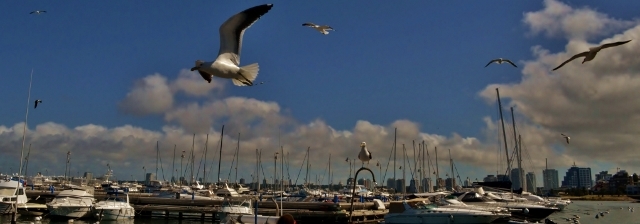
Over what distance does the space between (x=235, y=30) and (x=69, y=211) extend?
30120mm

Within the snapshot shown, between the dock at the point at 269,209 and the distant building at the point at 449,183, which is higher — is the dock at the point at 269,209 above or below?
below

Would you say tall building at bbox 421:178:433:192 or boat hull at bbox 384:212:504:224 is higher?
tall building at bbox 421:178:433:192

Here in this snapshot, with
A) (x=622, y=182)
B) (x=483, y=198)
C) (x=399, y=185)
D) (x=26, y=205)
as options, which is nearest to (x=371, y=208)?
(x=483, y=198)

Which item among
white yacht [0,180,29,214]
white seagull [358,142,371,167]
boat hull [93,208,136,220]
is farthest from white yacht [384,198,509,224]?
white yacht [0,180,29,214]

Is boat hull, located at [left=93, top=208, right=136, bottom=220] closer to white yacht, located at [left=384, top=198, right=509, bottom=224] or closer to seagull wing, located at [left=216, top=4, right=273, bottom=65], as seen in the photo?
white yacht, located at [left=384, top=198, right=509, bottom=224]

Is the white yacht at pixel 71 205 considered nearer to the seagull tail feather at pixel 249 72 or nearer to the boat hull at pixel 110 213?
the boat hull at pixel 110 213

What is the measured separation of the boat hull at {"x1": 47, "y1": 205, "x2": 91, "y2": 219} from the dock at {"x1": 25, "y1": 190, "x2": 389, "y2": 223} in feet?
14.0

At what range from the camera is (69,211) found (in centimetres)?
3650

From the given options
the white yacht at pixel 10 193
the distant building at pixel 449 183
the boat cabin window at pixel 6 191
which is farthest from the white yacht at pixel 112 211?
the distant building at pixel 449 183

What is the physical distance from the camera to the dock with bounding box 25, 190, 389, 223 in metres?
33.4

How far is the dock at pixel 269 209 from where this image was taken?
109ft

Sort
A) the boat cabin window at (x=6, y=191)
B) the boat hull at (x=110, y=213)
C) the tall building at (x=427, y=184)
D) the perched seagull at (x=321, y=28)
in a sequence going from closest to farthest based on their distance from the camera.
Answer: the perched seagull at (x=321, y=28), the boat hull at (x=110, y=213), the boat cabin window at (x=6, y=191), the tall building at (x=427, y=184)

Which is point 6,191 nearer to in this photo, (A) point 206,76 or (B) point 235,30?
(A) point 206,76

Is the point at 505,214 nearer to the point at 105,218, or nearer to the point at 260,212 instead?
the point at 260,212
